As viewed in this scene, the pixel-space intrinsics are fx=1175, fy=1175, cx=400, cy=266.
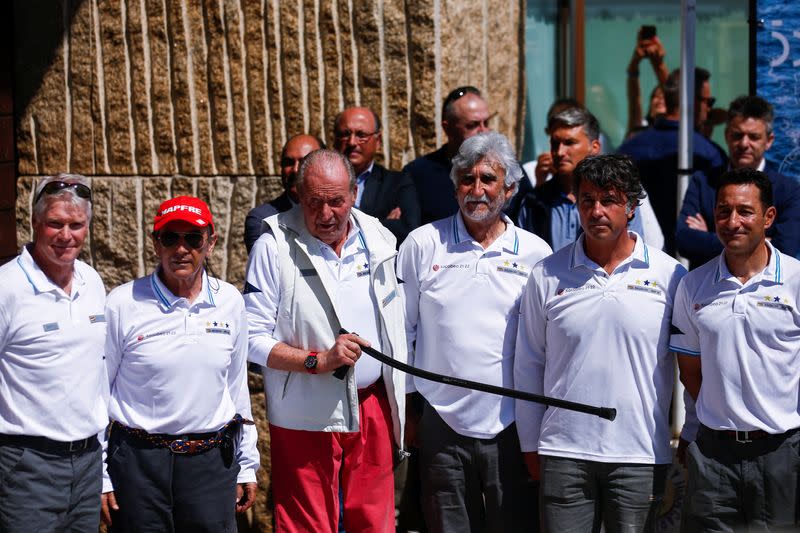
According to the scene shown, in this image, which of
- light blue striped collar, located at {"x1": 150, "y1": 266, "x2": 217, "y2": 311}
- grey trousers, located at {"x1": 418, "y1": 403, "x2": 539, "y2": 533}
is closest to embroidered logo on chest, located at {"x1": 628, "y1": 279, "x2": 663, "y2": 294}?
grey trousers, located at {"x1": 418, "y1": 403, "x2": 539, "y2": 533}

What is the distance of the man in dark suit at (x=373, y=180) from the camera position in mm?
5129

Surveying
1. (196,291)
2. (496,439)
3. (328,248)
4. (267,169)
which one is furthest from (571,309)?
(267,169)

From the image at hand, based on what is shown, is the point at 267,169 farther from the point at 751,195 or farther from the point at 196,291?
the point at 751,195

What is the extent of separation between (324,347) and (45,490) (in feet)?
3.54

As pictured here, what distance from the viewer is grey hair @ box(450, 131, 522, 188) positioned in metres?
4.46

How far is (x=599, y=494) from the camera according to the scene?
419 centimetres

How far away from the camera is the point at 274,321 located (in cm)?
436

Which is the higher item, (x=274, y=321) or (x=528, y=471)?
(x=274, y=321)

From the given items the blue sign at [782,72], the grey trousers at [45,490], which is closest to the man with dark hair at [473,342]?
the grey trousers at [45,490]

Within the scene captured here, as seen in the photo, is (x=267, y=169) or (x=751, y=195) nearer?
(x=751, y=195)

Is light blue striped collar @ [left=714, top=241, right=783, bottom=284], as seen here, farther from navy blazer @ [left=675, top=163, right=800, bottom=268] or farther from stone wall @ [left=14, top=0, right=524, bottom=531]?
stone wall @ [left=14, top=0, right=524, bottom=531]

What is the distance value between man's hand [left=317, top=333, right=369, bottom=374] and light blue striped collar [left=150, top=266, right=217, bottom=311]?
443 mm

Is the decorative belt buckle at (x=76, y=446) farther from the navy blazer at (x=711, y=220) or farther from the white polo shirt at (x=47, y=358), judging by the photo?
the navy blazer at (x=711, y=220)

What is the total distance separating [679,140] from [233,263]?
2348 millimetres
